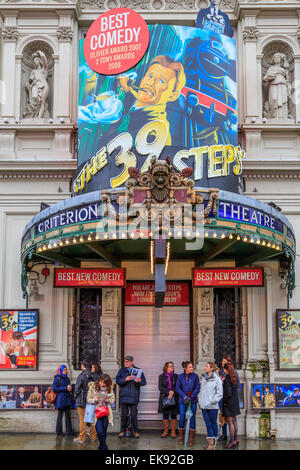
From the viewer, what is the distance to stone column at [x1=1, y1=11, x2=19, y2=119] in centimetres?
1692

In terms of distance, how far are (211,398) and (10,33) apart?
450 inches

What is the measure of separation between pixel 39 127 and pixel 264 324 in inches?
313

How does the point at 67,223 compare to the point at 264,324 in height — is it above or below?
above

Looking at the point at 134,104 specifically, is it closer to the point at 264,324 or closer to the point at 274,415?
the point at 264,324

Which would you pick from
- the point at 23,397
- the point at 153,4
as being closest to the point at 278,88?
the point at 153,4

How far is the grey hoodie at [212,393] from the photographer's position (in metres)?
12.6

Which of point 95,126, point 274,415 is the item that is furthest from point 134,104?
point 274,415

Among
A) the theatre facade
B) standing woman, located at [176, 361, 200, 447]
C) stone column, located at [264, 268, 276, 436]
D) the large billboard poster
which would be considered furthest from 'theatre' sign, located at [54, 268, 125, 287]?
stone column, located at [264, 268, 276, 436]

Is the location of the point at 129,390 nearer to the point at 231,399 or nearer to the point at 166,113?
the point at 231,399

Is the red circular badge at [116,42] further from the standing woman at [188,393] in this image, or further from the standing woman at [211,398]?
the standing woman at [211,398]

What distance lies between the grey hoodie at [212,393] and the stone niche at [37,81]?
8623 millimetres

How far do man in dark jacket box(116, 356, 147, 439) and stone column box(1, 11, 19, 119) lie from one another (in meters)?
7.61

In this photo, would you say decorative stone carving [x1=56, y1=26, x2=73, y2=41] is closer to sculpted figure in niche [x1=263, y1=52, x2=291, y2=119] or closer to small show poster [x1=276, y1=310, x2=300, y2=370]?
sculpted figure in niche [x1=263, y1=52, x2=291, y2=119]

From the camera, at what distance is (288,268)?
1525 centimetres
